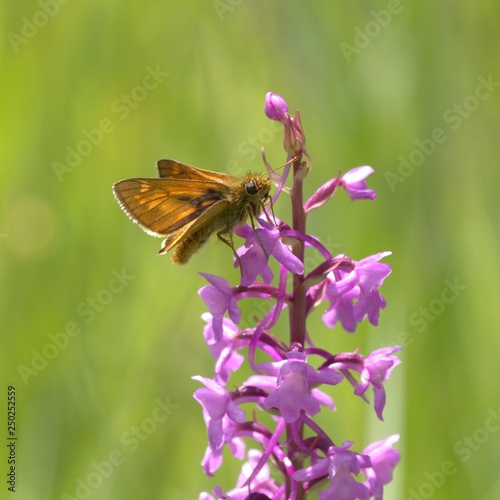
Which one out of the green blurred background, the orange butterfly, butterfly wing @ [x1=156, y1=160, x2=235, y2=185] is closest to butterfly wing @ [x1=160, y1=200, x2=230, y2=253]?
the orange butterfly

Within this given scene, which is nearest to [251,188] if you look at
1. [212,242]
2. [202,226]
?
[202,226]

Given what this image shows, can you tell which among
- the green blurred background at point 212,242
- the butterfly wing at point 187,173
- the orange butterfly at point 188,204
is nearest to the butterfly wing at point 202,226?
Result: the orange butterfly at point 188,204

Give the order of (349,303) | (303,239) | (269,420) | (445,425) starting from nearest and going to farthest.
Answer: (303,239), (349,303), (445,425), (269,420)

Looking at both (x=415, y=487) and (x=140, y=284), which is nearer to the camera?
(x=415, y=487)

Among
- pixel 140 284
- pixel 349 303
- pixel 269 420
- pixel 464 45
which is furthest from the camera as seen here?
pixel 464 45

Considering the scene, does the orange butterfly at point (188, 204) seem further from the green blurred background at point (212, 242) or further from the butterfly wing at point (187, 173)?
the green blurred background at point (212, 242)

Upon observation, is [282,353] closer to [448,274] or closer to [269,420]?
[269,420]

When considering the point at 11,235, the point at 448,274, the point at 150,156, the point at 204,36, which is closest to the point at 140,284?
the point at 11,235
